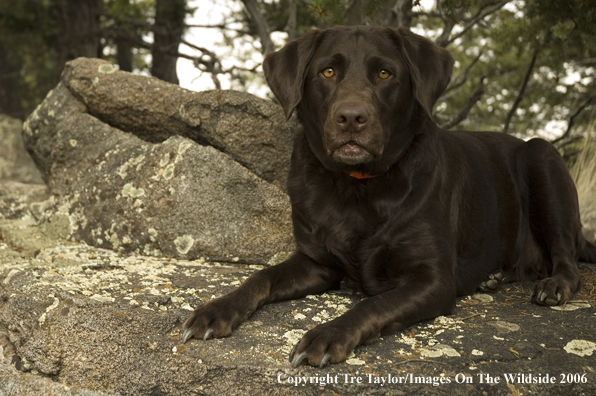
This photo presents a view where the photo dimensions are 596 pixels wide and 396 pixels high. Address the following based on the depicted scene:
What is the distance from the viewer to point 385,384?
91.6 inches

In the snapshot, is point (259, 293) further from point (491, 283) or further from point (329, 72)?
point (491, 283)

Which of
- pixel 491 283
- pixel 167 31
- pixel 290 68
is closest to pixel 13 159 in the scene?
pixel 167 31

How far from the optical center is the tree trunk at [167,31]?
8641 mm

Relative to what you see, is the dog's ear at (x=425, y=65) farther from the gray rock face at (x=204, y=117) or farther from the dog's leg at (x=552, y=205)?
the gray rock face at (x=204, y=117)

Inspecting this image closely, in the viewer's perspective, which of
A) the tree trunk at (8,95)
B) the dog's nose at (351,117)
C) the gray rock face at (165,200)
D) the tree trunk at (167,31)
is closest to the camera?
the dog's nose at (351,117)

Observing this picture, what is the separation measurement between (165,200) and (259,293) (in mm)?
1335

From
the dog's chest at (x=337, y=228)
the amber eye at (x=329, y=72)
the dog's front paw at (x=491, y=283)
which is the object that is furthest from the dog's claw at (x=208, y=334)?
the dog's front paw at (x=491, y=283)

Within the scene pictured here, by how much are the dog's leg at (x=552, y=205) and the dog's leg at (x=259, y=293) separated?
1.53 meters

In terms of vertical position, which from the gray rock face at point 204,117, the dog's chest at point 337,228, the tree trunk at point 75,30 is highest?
the tree trunk at point 75,30

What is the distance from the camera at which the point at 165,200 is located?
395cm

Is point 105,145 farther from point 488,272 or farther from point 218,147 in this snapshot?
point 488,272

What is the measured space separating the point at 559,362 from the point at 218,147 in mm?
2719

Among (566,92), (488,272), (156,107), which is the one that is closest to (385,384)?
(488,272)

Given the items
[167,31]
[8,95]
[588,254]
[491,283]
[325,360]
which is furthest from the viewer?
[8,95]
